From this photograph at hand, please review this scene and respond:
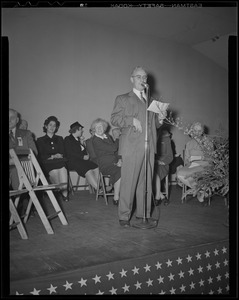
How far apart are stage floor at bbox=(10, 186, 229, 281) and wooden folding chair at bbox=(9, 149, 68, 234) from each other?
0.12 m

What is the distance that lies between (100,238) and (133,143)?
0.97m

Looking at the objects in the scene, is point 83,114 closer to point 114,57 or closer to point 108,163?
point 114,57

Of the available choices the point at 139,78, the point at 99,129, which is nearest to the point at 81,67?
the point at 99,129

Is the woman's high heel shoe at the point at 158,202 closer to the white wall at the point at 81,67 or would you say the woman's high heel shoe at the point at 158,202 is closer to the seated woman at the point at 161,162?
the seated woman at the point at 161,162

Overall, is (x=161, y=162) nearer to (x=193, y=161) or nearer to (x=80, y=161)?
(x=193, y=161)

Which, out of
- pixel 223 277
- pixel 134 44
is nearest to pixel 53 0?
pixel 223 277

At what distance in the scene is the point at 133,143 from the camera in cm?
290

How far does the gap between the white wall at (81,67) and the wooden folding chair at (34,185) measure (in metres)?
2.30

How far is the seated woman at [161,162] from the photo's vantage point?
165 inches

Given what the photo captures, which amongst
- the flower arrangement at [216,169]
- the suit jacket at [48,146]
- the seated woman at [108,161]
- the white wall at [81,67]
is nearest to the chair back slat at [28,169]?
the seated woman at [108,161]

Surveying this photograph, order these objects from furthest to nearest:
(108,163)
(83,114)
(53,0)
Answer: (83,114), (108,163), (53,0)

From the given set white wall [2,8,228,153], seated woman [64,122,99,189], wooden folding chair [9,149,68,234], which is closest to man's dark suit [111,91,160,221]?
wooden folding chair [9,149,68,234]
